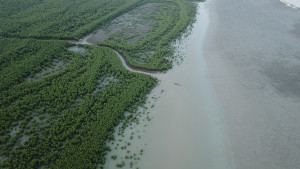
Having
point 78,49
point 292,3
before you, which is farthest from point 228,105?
point 292,3

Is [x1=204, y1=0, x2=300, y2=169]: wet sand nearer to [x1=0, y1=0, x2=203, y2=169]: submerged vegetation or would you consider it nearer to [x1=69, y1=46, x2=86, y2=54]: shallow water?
[x1=0, y1=0, x2=203, y2=169]: submerged vegetation

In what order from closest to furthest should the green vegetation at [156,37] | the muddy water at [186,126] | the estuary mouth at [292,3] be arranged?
the muddy water at [186,126] → the green vegetation at [156,37] → the estuary mouth at [292,3]

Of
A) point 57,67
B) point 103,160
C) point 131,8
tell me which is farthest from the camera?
point 131,8

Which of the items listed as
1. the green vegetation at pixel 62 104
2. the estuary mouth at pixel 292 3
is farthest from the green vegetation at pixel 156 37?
the estuary mouth at pixel 292 3

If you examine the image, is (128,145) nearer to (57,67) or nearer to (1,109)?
(1,109)

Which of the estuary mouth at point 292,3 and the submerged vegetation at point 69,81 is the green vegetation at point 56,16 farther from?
the estuary mouth at point 292,3

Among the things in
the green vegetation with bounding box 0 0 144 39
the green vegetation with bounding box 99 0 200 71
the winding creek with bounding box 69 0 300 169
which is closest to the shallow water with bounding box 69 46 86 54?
the winding creek with bounding box 69 0 300 169

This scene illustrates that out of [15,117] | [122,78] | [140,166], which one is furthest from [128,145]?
[15,117]

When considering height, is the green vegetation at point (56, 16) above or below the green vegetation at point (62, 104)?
above
